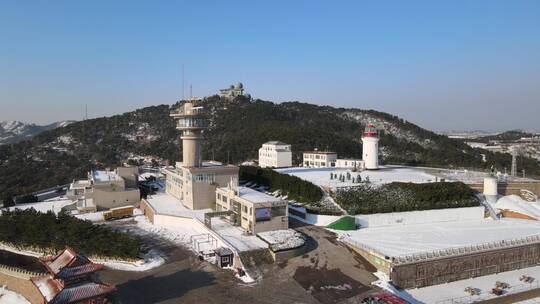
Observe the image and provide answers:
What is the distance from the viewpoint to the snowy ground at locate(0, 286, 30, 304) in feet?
56.6

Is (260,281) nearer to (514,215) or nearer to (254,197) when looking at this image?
(254,197)

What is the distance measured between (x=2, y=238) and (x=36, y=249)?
9.70 feet

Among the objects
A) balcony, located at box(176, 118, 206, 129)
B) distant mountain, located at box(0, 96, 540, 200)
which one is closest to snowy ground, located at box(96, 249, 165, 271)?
balcony, located at box(176, 118, 206, 129)

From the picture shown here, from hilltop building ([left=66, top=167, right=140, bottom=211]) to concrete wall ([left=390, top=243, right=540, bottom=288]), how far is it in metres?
25.6

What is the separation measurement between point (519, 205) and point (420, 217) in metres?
10.5

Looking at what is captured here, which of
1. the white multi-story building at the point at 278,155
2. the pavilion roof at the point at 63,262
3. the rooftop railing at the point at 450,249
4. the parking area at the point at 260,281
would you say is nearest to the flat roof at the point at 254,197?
the parking area at the point at 260,281

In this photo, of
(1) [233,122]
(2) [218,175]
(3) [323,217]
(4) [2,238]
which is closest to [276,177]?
(2) [218,175]

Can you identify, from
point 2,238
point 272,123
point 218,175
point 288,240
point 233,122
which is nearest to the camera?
point 288,240

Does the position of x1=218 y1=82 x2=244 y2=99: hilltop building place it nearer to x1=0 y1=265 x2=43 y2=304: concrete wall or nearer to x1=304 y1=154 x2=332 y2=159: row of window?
x1=304 y1=154 x2=332 y2=159: row of window

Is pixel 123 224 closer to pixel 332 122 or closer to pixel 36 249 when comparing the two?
pixel 36 249

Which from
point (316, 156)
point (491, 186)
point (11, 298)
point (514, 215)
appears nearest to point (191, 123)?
point (11, 298)

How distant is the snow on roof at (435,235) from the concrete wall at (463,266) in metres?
1.16

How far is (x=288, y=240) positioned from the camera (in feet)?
74.5

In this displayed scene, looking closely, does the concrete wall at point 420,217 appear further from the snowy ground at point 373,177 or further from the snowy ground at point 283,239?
the snowy ground at point 283,239
